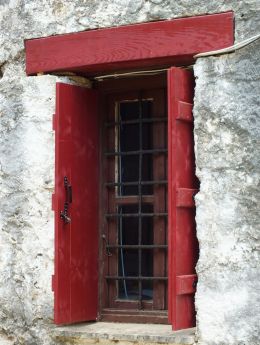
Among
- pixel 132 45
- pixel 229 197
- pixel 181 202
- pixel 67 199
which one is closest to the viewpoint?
pixel 229 197

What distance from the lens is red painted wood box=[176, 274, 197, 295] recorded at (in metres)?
5.19

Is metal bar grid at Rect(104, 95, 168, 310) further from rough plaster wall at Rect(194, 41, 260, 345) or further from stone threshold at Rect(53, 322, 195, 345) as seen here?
rough plaster wall at Rect(194, 41, 260, 345)

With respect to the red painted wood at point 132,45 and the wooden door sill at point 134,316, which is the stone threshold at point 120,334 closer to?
the wooden door sill at point 134,316

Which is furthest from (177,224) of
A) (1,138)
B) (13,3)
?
(13,3)

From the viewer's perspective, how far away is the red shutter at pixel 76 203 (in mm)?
5672

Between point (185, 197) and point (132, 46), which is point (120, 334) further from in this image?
point (132, 46)

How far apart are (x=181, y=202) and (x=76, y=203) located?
855 millimetres

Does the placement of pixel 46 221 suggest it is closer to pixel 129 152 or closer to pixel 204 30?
pixel 129 152

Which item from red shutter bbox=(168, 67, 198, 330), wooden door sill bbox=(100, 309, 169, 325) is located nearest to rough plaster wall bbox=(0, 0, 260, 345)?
red shutter bbox=(168, 67, 198, 330)

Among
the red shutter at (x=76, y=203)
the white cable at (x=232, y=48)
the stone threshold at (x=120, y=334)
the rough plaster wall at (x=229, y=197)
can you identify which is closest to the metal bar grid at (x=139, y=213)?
the red shutter at (x=76, y=203)

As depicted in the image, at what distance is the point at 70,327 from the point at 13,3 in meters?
2.24

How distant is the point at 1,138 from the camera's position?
6000mm

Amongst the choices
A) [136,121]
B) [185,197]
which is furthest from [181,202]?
[136,121]

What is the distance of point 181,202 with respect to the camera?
5258 millimetres
